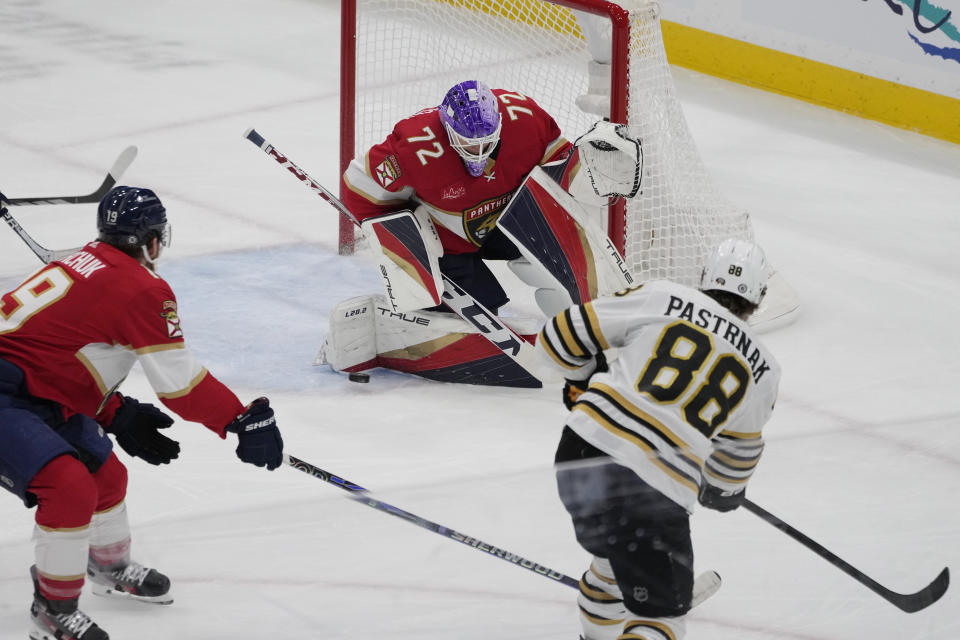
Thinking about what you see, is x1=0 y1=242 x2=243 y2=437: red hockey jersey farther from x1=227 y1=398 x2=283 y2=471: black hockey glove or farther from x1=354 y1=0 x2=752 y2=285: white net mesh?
x1=354 y1=0 x2=752 y2=285: white net mesh

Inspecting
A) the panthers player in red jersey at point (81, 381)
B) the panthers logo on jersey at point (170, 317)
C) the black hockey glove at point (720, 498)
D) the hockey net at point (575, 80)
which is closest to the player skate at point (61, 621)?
the panthers player in red jersey at point (81, 381)

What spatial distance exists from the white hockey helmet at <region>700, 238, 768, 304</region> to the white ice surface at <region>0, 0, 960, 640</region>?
2.78 feet

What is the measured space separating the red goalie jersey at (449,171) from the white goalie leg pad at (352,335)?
0.28 m

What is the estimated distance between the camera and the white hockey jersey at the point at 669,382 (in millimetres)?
2627

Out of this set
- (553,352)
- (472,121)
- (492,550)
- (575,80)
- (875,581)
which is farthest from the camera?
(575,80)

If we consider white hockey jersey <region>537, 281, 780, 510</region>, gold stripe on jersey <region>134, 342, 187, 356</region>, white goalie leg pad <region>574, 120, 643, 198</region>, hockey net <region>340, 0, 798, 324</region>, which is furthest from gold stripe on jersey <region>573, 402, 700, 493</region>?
hockey net <region>340, 0, 798, 324</region>

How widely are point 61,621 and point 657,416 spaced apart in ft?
4.23

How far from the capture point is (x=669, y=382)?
262 cm

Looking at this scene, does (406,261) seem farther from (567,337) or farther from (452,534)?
(567,337)

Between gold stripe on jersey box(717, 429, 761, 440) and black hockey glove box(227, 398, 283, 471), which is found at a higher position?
gold stripe on jersey box(717, 429, 761, 440)

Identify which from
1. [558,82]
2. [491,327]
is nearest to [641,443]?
[491,327]

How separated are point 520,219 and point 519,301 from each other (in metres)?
0.77

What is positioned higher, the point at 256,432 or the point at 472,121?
the point at 472,121

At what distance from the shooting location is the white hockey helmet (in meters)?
2.75
